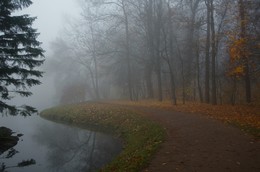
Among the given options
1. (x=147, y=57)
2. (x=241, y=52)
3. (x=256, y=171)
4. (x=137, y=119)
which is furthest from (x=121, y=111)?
(x=256, y=171)

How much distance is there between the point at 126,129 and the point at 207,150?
7652mm

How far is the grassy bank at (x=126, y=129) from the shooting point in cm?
866

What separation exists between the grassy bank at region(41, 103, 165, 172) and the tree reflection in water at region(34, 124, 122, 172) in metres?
0.86

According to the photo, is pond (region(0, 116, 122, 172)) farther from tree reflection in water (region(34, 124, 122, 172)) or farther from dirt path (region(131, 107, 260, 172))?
dirt path (region(131, 107, 260, 172))

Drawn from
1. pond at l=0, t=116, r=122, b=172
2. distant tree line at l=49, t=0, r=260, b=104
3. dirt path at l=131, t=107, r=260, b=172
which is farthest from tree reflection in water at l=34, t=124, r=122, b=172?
distant tree line at l=49, t=0, r=260, b=104

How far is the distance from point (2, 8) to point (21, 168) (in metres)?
8.18

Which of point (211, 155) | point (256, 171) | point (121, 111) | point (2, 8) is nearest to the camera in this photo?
point (256, 171)

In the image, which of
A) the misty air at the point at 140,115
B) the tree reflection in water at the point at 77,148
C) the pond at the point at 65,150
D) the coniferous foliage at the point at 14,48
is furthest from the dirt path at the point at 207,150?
the coniferous foliage at the point at 14,48

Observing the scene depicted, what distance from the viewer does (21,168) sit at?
12.8 metres

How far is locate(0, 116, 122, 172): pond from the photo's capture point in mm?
12625

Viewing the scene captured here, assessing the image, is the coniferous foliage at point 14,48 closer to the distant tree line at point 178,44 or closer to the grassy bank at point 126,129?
the grassy bank at point 126,129

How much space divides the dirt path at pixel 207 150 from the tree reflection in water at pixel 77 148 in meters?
3.91

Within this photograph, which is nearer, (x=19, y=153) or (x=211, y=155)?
(x=211, y=155)

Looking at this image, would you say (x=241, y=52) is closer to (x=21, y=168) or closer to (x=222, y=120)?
(x=222, y=120)
